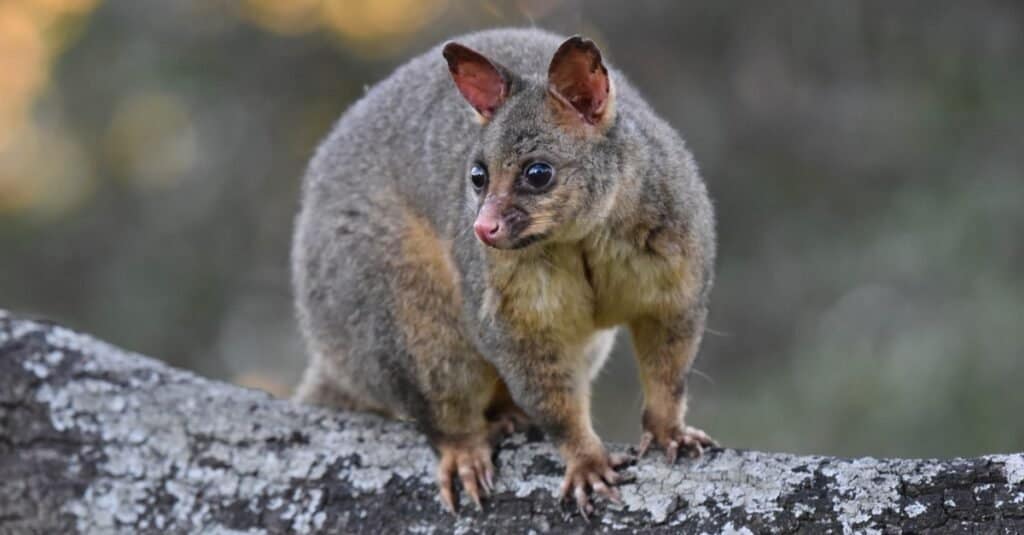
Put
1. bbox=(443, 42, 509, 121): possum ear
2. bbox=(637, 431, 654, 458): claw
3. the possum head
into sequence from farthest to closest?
bbox=(637, 431, 654, 458): claw → bbox=(443, 42, 509, 121): possum ear → the possum head

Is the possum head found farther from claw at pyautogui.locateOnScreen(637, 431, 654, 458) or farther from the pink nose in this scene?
claw at pyautogui.locateOnScreen(637, 431, 654, 458)

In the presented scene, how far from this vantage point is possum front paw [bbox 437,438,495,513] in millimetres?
4566

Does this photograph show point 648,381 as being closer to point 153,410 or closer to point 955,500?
point 955,500

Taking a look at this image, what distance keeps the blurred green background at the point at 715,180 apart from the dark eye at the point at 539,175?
3.60 m

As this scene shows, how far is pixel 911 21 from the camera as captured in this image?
8234 millimetres

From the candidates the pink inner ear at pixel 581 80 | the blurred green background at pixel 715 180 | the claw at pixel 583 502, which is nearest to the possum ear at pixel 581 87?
the pink inner ear at pixel 581 80

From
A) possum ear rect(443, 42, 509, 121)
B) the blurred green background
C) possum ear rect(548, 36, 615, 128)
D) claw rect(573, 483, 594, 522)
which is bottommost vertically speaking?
claw rect(573, 483, 594, 522)

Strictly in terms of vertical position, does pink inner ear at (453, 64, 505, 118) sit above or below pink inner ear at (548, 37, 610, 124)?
above

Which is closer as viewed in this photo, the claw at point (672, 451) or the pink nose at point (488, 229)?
the pink nose at point (488, 229)

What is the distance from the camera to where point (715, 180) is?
326 inches

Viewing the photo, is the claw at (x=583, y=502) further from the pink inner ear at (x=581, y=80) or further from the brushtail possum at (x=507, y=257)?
the pink inner ear at (x=581, y=80)

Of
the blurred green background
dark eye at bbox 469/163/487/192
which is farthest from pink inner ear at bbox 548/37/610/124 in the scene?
the blurred green background

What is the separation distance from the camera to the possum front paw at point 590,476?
4.29 meters

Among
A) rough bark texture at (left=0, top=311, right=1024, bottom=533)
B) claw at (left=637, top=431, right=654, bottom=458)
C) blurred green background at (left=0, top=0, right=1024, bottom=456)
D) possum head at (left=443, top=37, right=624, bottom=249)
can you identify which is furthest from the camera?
blurred green background at (left=0, top=0, right=1024, bottom=456)
